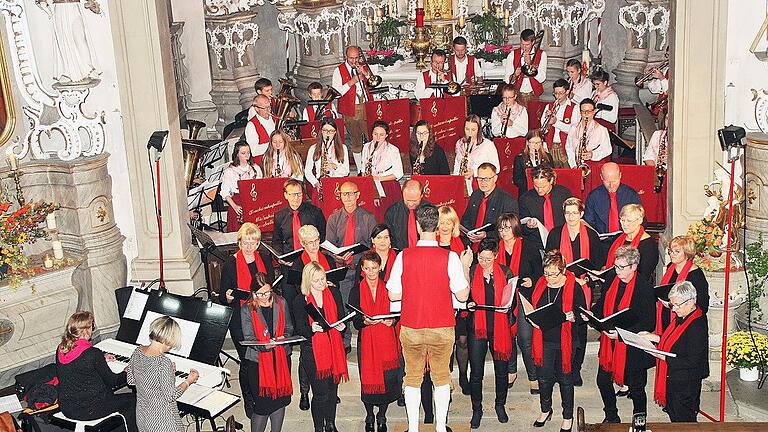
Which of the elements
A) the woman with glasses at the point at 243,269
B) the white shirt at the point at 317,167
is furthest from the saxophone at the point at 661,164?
the woman with glasses at the point at 243,269

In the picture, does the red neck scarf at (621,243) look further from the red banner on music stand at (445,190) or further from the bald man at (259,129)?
the bald man at (259,129)

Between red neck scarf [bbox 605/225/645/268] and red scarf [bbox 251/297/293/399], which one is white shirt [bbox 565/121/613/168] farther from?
red scarf [bbox 251/297/293/399]

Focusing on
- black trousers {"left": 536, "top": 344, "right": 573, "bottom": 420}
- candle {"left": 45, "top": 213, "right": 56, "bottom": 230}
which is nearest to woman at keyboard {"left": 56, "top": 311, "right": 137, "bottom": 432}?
candle {"left": 45, "top": 213, "right": 56, "bottom": 230}

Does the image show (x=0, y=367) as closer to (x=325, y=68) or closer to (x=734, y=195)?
(x=734, y=195)

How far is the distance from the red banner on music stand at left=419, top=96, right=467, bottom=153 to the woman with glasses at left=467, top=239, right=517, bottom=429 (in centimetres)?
526

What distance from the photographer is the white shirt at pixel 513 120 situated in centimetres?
1449

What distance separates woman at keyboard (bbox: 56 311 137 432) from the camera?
8820 millimetres

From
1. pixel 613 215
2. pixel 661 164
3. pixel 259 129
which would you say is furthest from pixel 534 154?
pixel 259 129

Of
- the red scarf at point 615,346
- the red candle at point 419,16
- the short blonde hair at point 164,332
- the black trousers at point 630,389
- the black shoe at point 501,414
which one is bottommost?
the black shoe at point 501,414

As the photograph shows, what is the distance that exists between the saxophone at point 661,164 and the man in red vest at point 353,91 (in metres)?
4.49

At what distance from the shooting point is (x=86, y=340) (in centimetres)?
888

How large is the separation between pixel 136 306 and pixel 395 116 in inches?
226

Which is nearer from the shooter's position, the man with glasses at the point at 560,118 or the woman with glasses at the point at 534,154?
the woman with glasses at the point at 534,154

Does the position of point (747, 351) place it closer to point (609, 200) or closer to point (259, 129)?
point (609, 200)
